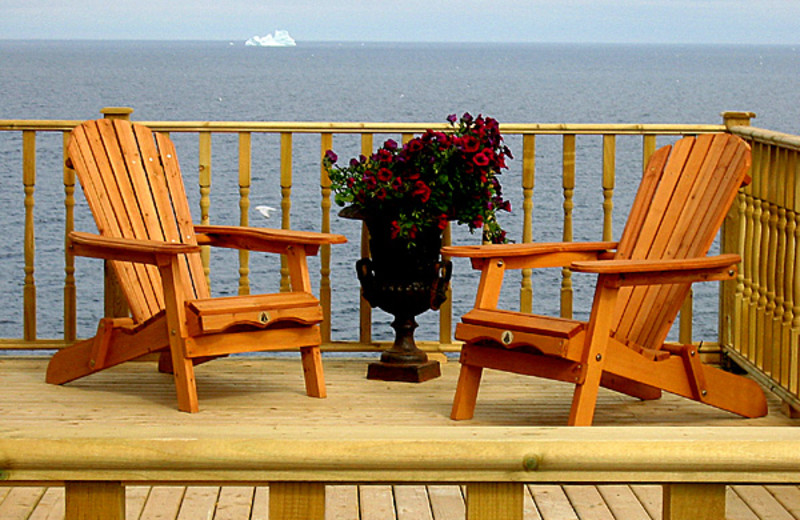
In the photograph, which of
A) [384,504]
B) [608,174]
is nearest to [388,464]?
[384,504]

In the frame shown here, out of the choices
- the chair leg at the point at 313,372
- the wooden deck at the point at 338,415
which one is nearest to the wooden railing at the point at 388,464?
the wooden deck at the point at 338,415

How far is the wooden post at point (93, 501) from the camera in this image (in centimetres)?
99

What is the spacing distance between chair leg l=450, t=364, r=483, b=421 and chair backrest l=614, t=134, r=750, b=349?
0.48 meters

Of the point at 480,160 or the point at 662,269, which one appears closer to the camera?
the point at 662,269

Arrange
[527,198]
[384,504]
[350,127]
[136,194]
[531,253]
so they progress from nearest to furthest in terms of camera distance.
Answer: [384,504] < [531,253] < [136,194] < [350,127] < [527,198]

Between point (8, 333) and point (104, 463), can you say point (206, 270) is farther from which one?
point (8, 333)

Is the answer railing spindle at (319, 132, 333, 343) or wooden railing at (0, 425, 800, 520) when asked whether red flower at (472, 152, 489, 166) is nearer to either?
railing spindle at (319, 132, 333, 343)

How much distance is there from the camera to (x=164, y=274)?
12.2ft

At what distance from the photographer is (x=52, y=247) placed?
1661cm

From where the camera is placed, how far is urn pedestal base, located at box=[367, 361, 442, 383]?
434cm

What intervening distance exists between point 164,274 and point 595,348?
1357mm

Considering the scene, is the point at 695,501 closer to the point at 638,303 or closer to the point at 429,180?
the point at 638,303

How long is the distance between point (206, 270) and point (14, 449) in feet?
12.0

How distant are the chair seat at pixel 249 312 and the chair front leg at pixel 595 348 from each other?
0.93 metres
